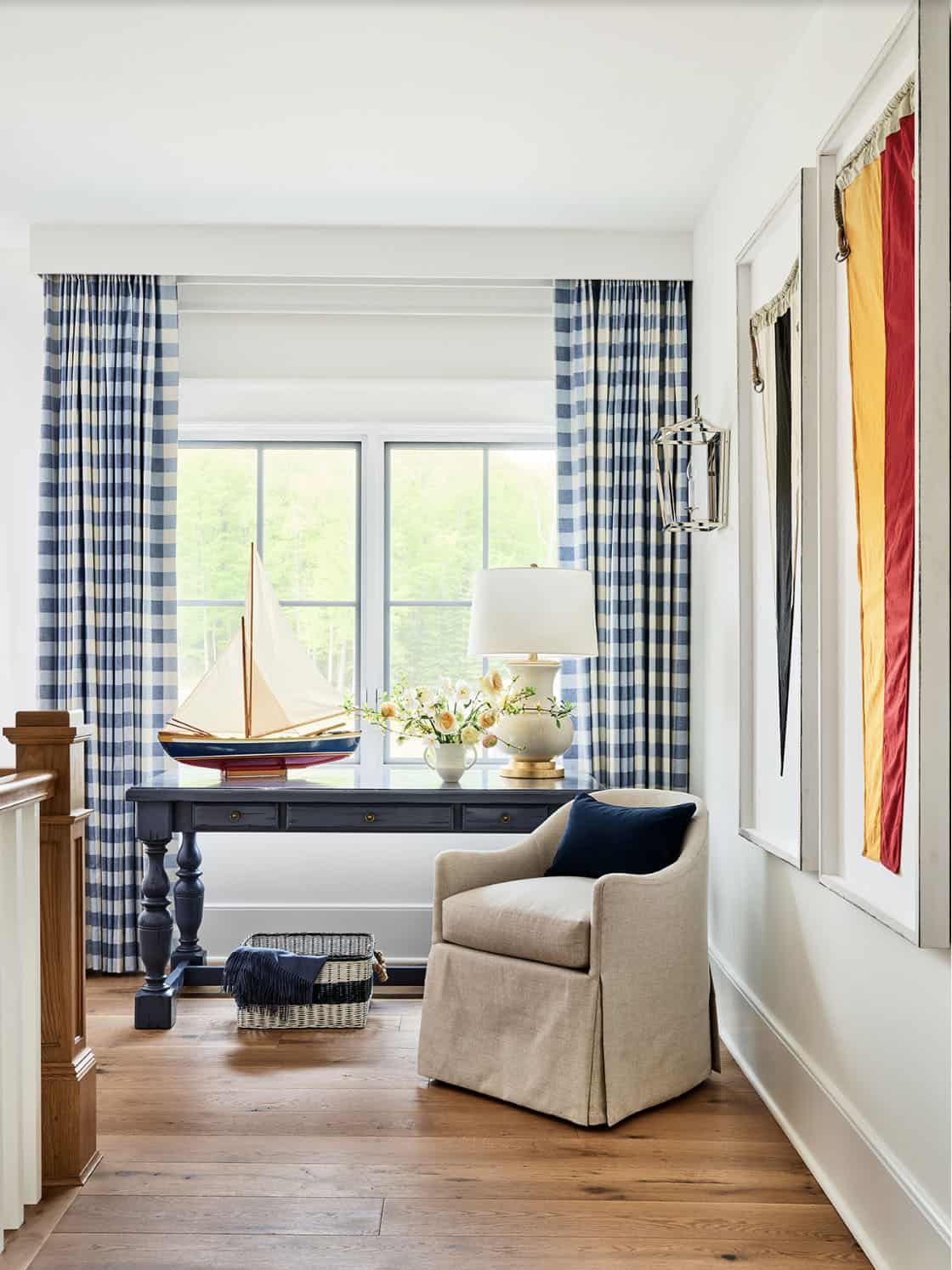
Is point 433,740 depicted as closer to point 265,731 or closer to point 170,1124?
point 265,731

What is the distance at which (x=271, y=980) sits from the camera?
339cm

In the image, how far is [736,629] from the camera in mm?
3328

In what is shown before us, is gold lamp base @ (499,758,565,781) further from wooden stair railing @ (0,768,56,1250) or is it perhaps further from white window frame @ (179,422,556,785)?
wooden stair railing @ (0,768,56,1250)

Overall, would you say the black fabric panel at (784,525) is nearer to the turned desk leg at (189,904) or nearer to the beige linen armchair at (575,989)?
the beige linen armchair at (575,989)

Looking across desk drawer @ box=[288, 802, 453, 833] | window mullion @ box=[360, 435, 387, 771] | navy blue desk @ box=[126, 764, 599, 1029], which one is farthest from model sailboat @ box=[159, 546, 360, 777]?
window mullion @ box=[360, 435, 387, 771]

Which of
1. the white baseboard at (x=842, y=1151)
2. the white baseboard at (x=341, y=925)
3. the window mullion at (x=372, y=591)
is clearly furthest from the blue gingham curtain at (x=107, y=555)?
the white baseboard at (x=842, y=1151)

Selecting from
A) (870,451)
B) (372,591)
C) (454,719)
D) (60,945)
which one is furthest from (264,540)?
(870,451)

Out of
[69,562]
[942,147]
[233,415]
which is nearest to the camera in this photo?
[942,147]

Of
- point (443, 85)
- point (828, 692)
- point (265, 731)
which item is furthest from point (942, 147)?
point (265, 731)

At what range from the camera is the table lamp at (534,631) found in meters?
3.58

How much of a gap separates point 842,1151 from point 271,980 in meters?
1.79

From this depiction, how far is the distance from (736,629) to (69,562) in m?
2.42

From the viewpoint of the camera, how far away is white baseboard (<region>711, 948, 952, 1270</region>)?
6.31 feet

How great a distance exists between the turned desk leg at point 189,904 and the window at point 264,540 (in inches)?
28.6
